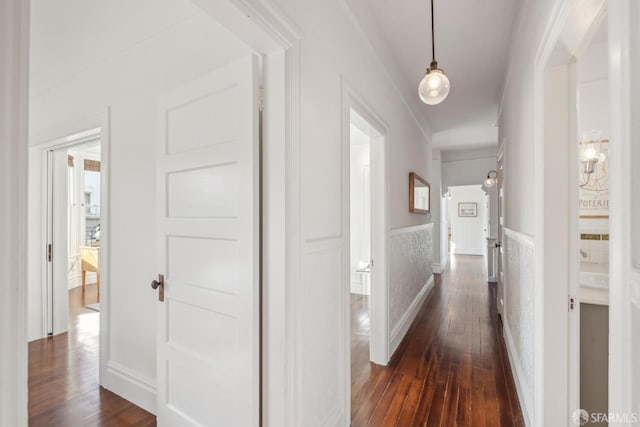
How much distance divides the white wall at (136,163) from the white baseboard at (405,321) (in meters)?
2.05

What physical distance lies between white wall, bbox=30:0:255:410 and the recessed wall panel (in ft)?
1.54

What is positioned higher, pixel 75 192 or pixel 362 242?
pixel 75 192

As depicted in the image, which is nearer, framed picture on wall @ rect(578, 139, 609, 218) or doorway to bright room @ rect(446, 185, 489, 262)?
framed picture on wall @ rect(578, 139, 609, 218)

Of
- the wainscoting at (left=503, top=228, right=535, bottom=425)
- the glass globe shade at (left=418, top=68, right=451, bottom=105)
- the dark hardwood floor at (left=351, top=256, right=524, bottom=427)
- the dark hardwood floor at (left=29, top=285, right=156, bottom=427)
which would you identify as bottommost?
the dark hardwood floor at (left=29, top=285, right=156, bottom=427)

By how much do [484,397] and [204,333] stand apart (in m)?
2.03

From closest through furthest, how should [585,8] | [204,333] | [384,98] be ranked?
[585,8], [204,333], [384,98]

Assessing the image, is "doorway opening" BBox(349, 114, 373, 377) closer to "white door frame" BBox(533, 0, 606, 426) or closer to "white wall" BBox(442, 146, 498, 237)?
"white wall" BBox(442, 146, 498, 237)

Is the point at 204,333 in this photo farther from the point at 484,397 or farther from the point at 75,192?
the point at 75,192

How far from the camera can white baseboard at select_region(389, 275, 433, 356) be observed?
9.38 ft

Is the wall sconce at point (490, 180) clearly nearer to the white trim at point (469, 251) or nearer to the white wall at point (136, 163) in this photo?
the white trim at point (469, 251)

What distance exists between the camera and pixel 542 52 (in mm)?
1438

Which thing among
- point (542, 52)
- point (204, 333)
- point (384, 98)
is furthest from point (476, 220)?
point (204, 333)

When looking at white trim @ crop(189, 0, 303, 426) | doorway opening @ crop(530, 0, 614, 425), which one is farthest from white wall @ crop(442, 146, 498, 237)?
white trim @ crop(189, 0, 303, 426)

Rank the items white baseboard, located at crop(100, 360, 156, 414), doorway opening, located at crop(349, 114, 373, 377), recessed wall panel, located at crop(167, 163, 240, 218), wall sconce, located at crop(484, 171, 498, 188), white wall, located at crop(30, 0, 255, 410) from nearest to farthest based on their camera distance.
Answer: recessed wall panel, located at crop(167, 163, 240, 218) < white wall, located at crop(30, 0, 255, 410) < white baseboard, located at crop(100, 360, 156, 414) < doorway opening, located at crop(349, 114, 373, 377) < wall sconce, located at crop(484, 171, 498, 188)
